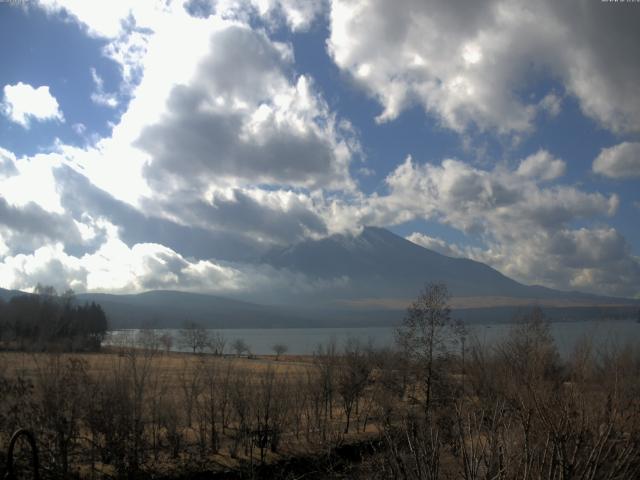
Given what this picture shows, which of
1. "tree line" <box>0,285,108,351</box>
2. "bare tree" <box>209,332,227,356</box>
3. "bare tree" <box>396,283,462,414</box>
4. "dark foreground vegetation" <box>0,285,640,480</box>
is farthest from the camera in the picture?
"tree line" <box>0,285,108,351</box>

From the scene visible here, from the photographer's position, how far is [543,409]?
7480mm

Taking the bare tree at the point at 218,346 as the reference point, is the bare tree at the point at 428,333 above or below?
above

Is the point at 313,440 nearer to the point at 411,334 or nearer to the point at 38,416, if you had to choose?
the point at 411,334

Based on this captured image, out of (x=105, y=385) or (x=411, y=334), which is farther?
(x=411, y=334)

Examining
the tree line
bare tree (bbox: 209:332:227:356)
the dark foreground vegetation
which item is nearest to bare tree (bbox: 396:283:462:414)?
the dark foreground vegetation

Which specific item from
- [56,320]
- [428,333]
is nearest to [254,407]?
[428,333]

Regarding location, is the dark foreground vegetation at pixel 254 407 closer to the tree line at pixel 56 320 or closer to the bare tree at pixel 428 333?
the bare tree at pixel 428 333

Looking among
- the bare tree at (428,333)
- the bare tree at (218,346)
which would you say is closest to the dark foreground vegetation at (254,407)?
the bare tree at (428,333)

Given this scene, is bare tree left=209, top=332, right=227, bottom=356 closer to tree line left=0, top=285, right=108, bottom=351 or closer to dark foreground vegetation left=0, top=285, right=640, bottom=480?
dark foreground vegetation left=0, top=285, right=640, bottom=480

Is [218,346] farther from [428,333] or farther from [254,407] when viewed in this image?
[254,407]

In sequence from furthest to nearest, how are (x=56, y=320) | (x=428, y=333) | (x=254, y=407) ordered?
(x=56, y=320) < (x=428, y=333) < (x=254, y=407)

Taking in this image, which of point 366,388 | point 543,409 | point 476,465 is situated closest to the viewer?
point 476,465

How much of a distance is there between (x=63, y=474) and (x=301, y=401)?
15014 mm

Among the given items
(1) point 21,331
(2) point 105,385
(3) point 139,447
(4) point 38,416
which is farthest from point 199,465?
(1) point 21,331
